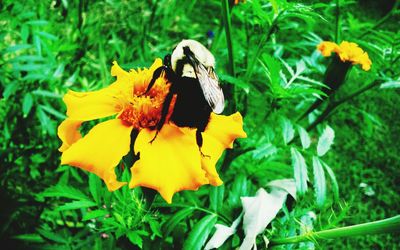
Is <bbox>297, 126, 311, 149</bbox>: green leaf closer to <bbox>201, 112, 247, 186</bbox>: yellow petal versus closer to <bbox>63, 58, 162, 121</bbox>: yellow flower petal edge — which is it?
<bbox>201, 112, 247, 186</bbox>: yellow petal

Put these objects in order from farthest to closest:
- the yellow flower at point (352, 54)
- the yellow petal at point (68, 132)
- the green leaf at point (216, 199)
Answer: the yellow flower at point (352, 54) → the green leaf at point (216, 199) → the yellow petal at point (68, 132)

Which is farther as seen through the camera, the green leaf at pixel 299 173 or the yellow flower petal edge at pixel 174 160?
the green leaf at pixel 299 173

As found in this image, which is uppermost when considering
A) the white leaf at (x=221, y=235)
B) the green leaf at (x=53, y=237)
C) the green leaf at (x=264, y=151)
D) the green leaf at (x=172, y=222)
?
the green leaf at (x=264, y=151)

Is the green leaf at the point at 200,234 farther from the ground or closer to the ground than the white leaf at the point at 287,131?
closer to the ground

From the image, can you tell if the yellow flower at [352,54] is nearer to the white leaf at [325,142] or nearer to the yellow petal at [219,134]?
the white leaf at [325,142]

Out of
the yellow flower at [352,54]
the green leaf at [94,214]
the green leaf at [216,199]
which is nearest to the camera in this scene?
the green leaf at [94,214]

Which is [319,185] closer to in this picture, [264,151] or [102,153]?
[264,151]

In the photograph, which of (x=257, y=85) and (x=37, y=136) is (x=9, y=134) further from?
(x=257, y=85)

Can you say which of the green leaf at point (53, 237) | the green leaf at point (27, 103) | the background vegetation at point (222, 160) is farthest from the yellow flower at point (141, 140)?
the green leaf at point (27, 103)
